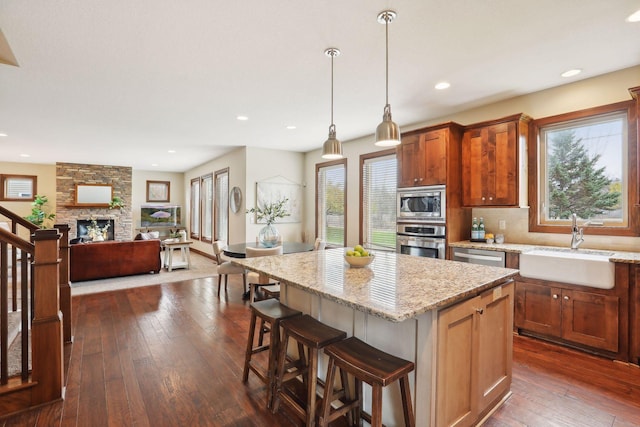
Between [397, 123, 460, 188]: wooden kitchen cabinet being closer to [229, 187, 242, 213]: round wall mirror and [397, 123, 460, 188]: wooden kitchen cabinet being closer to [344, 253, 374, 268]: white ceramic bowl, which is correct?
[344, 253, 374, 268]: white ceramic bowl

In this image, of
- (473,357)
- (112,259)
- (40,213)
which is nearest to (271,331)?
(473,357)

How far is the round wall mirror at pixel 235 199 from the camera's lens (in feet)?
21.3

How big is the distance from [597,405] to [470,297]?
54.2 inches

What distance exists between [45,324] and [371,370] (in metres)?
2.23

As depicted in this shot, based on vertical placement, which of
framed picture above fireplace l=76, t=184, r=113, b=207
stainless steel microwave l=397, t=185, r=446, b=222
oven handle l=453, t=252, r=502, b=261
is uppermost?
framed picture above fireplace l=76, t=184, r=113, b=207

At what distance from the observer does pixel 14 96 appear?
3.57 meters

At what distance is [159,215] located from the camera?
10211 mm

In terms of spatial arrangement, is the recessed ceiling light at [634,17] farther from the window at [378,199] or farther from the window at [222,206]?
the window at [222,206]

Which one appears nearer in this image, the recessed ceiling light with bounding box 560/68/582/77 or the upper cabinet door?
the recessed ceiling light with bounding box 560/68/582/77

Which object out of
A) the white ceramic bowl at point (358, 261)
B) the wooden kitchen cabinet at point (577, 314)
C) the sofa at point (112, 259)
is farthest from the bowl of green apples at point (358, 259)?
the sofa at point (112, 259)

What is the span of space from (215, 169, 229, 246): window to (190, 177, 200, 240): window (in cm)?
181

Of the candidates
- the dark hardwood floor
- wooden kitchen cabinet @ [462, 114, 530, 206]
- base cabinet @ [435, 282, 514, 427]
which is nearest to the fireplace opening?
the dark hardwood floor

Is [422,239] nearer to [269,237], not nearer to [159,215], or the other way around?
[269,237]

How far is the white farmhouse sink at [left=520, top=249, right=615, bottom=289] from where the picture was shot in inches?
104
